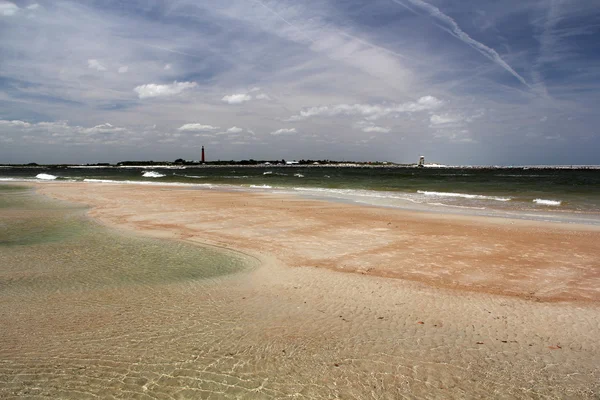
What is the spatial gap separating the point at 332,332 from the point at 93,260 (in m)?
7.03

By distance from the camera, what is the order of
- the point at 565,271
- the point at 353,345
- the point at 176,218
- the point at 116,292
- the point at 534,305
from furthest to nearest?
the point at 176,218, the point at 565,271, the point at 116,292, the point at 534,305, the point at 353,345

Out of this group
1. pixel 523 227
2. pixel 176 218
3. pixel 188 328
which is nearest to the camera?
pixel 188 328

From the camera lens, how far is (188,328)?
5719mm

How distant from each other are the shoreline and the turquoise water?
4.27ft

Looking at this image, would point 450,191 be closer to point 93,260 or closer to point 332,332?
point 93,260

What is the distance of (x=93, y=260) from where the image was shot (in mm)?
9734

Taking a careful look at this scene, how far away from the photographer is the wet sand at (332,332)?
4.32 meters

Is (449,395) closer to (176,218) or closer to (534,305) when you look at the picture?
(534,305)

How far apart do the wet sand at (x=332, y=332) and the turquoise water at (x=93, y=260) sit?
78 cm

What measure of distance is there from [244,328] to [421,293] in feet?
11.9

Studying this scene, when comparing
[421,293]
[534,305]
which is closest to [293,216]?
[421,293]

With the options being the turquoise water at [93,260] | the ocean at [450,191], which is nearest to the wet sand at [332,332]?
the turquoise water at [93,260]

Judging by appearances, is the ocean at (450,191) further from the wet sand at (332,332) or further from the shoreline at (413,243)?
the wet sand at (332,332)

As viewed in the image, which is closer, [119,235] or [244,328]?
[244,328]
